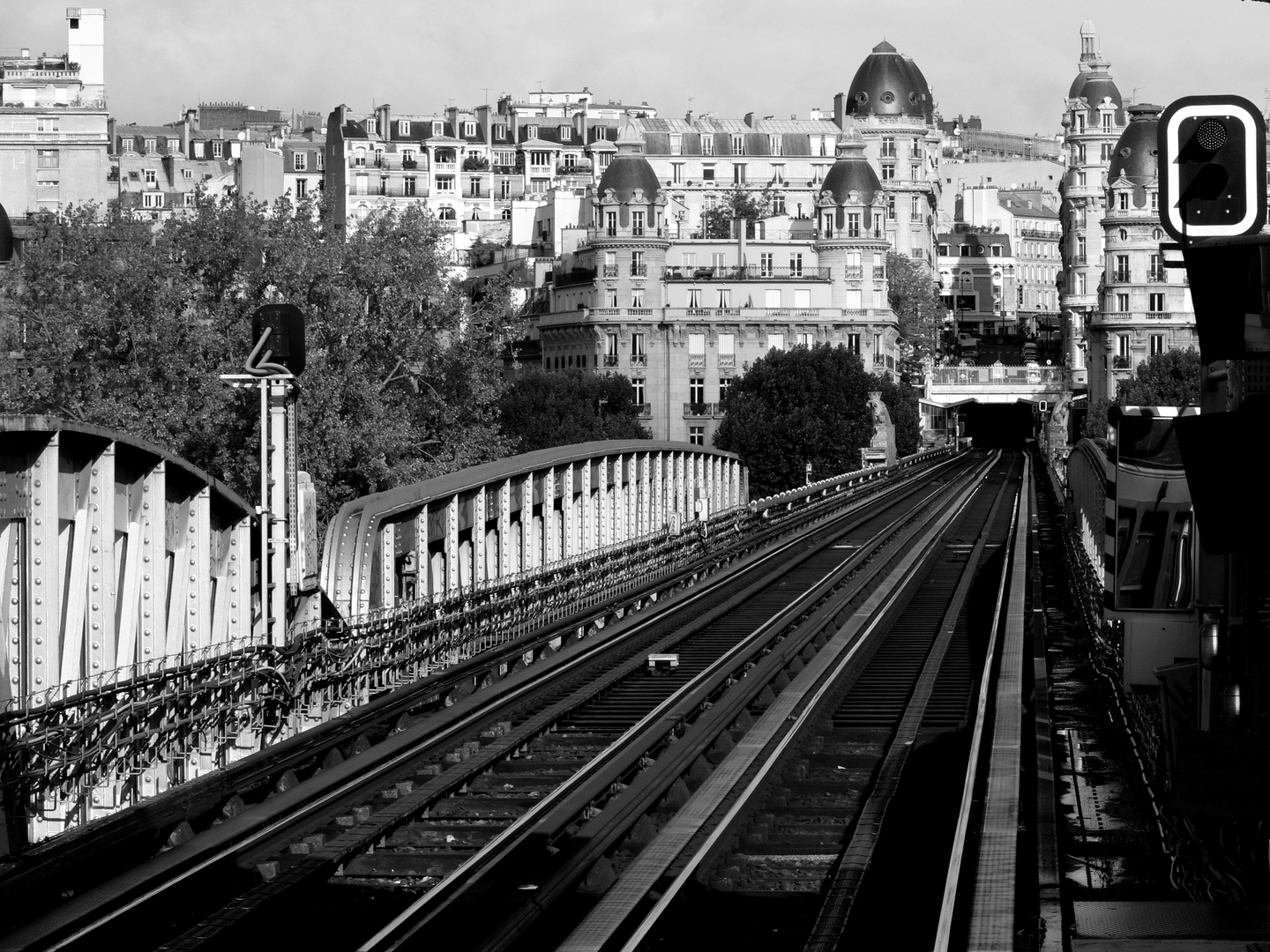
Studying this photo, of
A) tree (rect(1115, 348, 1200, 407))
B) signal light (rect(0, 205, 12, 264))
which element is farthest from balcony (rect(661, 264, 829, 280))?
signal light (rect(0, 205, 12, 264))

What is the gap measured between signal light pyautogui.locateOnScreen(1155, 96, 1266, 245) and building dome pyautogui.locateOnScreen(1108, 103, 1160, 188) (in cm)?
11411

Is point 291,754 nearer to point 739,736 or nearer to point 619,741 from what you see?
point 619,741

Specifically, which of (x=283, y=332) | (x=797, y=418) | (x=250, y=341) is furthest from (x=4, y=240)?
(x=797, y=418)

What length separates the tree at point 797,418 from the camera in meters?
90.7

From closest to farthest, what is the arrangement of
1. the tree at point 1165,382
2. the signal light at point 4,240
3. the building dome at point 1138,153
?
the signal light at point 4,240
the tree at point 1165,382
the building dome at point 1138,153

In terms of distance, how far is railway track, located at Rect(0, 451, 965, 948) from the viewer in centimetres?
1184

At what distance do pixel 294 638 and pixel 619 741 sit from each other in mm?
3417

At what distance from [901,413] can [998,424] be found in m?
51.9

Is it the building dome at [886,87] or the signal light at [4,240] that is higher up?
the building dome at [886,87]

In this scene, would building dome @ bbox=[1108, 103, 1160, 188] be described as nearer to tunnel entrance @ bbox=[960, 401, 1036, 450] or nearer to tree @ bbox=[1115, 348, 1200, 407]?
tree @ bbox=[1115, 348, 1200, 407]

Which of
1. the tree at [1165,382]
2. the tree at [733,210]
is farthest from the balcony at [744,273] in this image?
the tree at [1165,382]

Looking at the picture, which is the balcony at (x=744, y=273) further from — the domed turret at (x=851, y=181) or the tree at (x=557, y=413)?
the tree at (x=557, y=413)

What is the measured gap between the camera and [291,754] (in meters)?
16.6

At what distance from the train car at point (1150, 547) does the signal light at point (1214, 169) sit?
634 cm
